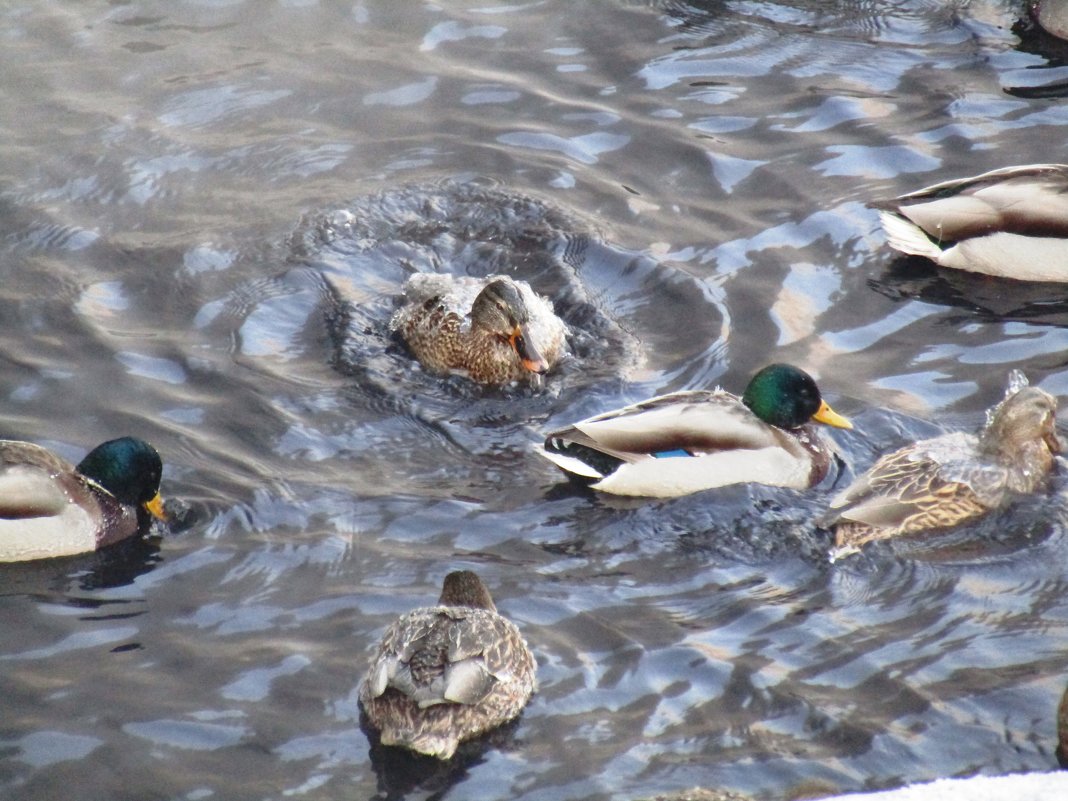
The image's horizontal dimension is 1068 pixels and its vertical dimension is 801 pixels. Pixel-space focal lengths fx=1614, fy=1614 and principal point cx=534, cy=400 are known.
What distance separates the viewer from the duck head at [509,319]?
28.9ft

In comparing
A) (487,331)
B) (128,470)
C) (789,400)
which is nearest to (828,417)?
(789,400)

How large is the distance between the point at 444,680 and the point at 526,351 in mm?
3154

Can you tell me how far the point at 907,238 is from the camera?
9.77 metres

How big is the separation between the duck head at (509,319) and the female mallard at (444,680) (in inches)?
110

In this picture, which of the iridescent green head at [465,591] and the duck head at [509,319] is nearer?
the iridescent green head at [465,591]

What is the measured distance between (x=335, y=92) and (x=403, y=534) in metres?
5.53

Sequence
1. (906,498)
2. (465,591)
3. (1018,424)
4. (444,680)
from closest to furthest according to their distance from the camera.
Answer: (444,680) < (465,591) < (906,498) < (1018,424)

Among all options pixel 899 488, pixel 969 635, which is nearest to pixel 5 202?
pixel 899 488

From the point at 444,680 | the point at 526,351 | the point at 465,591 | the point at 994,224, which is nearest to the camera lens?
the point at 444,680

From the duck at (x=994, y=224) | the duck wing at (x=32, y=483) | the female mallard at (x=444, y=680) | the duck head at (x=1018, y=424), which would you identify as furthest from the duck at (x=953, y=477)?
the duck wing at (x=32, y=483)

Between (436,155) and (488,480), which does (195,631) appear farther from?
(436,155)

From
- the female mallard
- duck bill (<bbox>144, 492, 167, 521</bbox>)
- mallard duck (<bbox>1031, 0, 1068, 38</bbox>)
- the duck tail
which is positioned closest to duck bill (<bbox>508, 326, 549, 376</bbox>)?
duck bill (<bbox>144, 492, 167, 521</bbox>)

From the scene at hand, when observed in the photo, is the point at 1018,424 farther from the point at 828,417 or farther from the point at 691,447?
the point at 691,447

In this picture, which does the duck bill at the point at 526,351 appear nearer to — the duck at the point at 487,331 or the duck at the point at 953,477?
→ the duck at the point at 487,331
